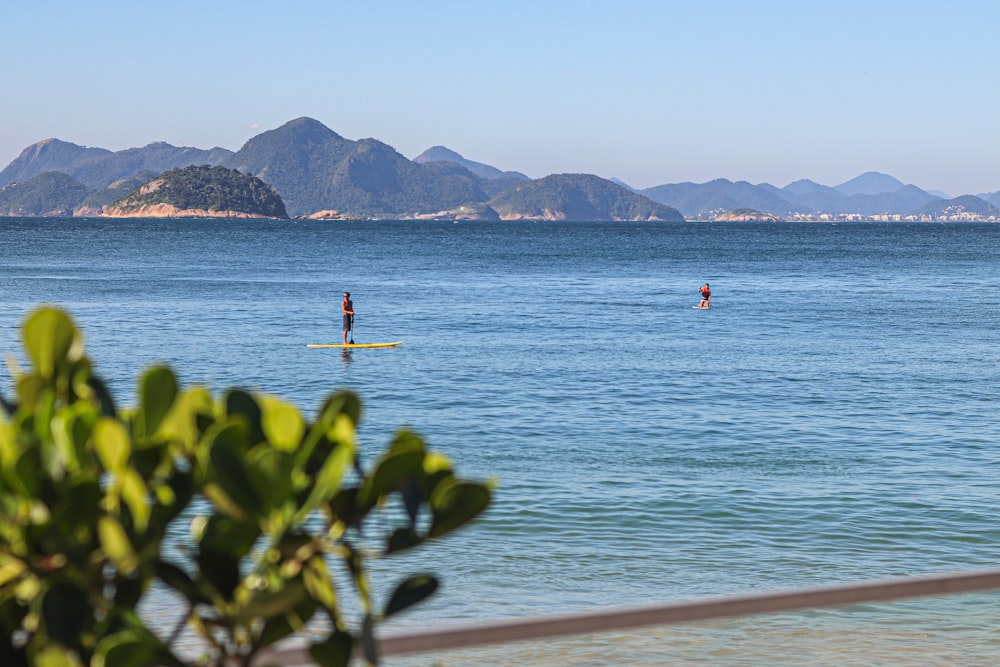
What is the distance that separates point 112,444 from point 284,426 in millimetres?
184

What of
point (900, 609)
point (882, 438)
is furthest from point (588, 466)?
point (900, 609)

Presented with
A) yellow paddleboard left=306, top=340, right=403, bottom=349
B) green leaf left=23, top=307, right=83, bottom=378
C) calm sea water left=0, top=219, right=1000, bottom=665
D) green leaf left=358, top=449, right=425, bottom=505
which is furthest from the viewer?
yellow paddleboard left=306, top=340, right=403, bottom=349

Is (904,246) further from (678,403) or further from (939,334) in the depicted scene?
(678,403)

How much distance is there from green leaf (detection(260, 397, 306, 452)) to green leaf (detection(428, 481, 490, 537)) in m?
0.18

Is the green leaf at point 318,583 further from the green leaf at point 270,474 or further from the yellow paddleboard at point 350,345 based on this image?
the yellow paddleboard at point 350,345

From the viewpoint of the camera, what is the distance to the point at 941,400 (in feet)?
77.0

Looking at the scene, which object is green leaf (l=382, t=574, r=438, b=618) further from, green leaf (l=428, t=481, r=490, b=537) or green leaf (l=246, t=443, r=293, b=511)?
green leaf (l=246, t=443, r=293, b=511)

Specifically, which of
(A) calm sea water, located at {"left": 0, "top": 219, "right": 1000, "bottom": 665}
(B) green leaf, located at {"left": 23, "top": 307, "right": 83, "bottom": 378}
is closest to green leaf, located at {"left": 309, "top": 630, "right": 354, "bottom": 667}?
(B) green leaf, located at {"left": 23, "top": 307, "right": 83, "bottom": 378}

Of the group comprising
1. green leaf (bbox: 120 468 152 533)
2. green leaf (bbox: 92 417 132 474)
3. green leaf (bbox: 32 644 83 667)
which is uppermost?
green leaf (bbox: 92 417 132 474)

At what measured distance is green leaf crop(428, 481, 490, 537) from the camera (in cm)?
146

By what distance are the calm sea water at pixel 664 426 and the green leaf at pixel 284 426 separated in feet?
18.6

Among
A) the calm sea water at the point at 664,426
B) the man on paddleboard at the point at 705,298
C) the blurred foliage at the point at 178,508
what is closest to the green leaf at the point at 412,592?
the blurred foliage at the point at 178,508

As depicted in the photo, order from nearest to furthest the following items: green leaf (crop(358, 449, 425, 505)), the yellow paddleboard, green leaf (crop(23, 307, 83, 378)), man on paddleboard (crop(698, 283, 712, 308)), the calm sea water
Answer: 1. green leaf (crop(358, 449, 425, 505))
2. green leaf (crop(23, 307, 83, 378))
3. the calm sea water
4. the yellow paddleboard
5. man on paddleboard (crop(698, 283, 712, 308))

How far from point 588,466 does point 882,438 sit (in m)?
5.34
